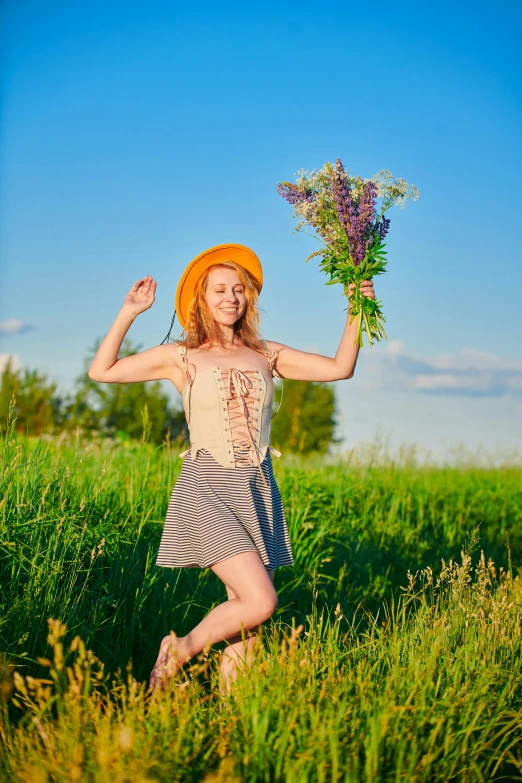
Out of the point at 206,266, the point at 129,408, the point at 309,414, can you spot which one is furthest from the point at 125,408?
the point at 206,266

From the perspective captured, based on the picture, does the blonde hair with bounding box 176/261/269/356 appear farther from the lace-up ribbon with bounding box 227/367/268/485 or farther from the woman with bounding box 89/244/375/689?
the lace-up ribbon with bounding box 227/367/268/485

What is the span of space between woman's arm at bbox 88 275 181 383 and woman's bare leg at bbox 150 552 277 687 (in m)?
1.01

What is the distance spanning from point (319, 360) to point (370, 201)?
88 cm

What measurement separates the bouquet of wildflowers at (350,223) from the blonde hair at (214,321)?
37cm

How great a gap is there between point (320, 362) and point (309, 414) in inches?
1351

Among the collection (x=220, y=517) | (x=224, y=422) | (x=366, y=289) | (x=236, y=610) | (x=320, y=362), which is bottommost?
(x=236, y=610)

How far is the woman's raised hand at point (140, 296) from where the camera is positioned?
13.0 ft

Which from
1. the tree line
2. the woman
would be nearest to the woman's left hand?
the woman

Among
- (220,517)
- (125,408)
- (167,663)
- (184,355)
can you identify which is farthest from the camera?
(125,408)

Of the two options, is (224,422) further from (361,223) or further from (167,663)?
(361,223)

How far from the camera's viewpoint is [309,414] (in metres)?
38.4

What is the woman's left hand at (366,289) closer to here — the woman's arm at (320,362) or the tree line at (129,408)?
the woman's arm at (320,362)

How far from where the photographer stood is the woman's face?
4055mm

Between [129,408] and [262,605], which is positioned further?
[129,408]
